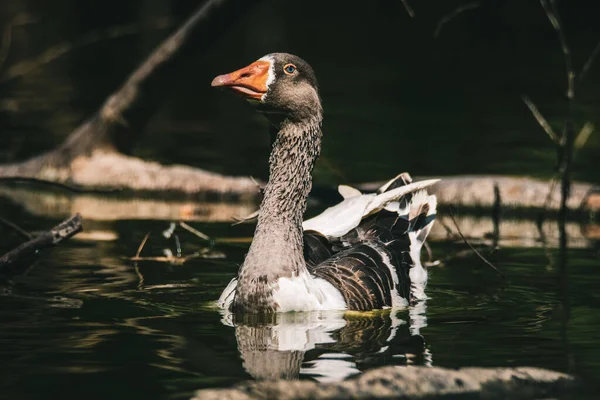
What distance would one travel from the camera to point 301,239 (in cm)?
922

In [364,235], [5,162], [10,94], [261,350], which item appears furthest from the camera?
[10,94]

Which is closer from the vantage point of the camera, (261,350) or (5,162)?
(261,350)

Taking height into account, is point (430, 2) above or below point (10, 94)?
above

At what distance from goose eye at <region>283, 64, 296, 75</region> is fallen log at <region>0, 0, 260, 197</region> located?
518cm

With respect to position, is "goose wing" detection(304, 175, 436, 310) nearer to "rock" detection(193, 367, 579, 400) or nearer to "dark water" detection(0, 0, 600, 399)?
"dark water" detection(0, 0, 600, 399)

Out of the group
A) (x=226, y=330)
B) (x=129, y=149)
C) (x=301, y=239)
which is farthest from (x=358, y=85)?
(x=226, y=330)

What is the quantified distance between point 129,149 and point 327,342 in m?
7.75

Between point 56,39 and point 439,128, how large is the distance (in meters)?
14.9

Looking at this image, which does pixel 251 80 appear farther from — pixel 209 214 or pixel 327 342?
pixel 209 214

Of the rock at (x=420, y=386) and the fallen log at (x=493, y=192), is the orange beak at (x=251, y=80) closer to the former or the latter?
the rock at (x=420, y=386)

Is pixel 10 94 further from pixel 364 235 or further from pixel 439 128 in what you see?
pixel 364 235

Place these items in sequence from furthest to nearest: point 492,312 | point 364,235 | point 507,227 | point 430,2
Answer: point 430,2 → point 507,227 → point 364,235 → point 492,312

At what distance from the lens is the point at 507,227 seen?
13.3 metres

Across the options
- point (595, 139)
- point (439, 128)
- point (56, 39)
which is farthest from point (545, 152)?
point (56, 39)
